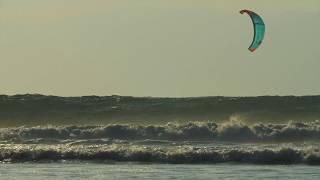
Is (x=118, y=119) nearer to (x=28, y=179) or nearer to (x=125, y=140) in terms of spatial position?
(x=125, y=140)

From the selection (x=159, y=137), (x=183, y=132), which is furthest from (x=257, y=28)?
(x=183, y=132)

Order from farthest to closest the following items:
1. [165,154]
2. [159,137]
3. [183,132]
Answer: [183,132]
[159,137]
[165,154]

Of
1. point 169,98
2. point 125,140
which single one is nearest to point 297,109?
point 169,98

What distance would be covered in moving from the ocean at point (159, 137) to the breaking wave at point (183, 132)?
0.04m

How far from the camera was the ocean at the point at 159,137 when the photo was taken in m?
24.2

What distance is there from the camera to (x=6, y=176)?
22.3m

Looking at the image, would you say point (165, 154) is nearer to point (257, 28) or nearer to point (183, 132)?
point (257, 28)

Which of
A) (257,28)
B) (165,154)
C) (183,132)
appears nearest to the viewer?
(257,28)

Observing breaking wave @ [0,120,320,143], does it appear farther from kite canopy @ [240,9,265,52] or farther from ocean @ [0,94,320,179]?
kite canopy @ [240,9,265,52]

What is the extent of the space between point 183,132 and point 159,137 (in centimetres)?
93

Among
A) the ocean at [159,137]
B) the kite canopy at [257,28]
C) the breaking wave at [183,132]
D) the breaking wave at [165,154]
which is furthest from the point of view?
the breaking wave at [183,132]

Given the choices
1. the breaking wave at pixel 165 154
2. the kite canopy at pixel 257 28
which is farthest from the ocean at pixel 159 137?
the kite canopy at pixel 257 28

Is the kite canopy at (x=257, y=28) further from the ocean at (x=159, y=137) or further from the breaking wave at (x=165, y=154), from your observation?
the breaking wave at (x=165, y=154)

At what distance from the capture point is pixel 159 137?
35.5 m
